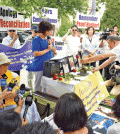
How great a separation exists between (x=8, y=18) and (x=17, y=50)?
78 centimetres

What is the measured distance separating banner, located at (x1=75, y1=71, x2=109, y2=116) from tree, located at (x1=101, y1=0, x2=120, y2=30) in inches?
363

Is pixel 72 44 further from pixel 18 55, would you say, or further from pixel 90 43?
pixel 18 55

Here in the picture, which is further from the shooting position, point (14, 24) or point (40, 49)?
point (14, 24)

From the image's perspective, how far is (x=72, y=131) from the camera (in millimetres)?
1297

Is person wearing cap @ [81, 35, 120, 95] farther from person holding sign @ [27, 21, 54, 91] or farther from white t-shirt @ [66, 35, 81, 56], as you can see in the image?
white t-shirt @ [66, 35, 81, 56]

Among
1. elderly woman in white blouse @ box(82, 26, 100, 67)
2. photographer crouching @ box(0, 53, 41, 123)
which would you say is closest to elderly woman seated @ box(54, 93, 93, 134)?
photographer crouching @ box(0, 53, 41, 123)

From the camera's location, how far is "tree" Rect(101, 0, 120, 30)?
38.8ft

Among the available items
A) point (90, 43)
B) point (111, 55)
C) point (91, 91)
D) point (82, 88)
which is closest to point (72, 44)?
point (90, 43)

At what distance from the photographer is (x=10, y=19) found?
378 centimetres

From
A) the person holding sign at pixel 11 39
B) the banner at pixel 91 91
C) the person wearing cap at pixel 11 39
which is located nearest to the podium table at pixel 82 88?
the banner at pixel 91 91

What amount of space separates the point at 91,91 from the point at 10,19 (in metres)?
2.51

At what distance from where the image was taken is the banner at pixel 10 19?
3648 millimetres

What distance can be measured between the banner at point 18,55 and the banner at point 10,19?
0.49m

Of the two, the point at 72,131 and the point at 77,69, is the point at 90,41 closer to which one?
the point at 77,69
